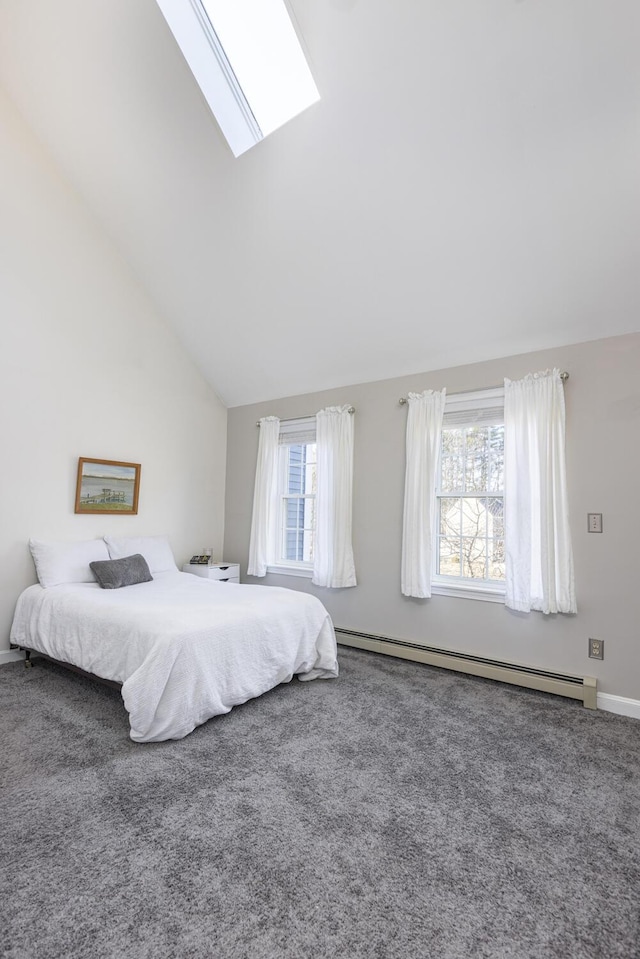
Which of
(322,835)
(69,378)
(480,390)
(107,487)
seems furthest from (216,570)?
(322,835)

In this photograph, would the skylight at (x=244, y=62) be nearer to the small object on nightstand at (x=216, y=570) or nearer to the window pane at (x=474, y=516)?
the window pane at (x=474, y=516)

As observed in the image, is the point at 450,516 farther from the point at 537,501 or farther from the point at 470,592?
the point at 537,501

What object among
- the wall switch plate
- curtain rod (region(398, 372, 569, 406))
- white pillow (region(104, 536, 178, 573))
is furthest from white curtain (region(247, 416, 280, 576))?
the wall switch plate

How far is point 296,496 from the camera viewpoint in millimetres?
4848

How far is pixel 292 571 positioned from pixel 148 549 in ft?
4.59

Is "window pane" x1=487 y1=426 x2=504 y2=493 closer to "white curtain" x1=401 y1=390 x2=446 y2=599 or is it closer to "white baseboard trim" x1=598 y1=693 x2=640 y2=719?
"white curtain" x1=401 y1=390 x2=446 y2=599

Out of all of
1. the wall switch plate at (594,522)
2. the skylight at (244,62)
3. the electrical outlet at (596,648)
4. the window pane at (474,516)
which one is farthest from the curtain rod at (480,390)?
the skylight at (244,62)

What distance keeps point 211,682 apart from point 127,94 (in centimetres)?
386

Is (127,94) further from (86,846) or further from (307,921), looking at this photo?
(307,921)

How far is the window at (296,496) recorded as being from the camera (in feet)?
15.5

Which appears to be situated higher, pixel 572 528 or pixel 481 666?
pixel 572 528

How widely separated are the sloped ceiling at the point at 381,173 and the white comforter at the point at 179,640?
2332 millimetres

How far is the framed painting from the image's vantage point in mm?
4078

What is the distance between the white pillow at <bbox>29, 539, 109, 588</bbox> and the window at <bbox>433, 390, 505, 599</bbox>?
9.35ft
